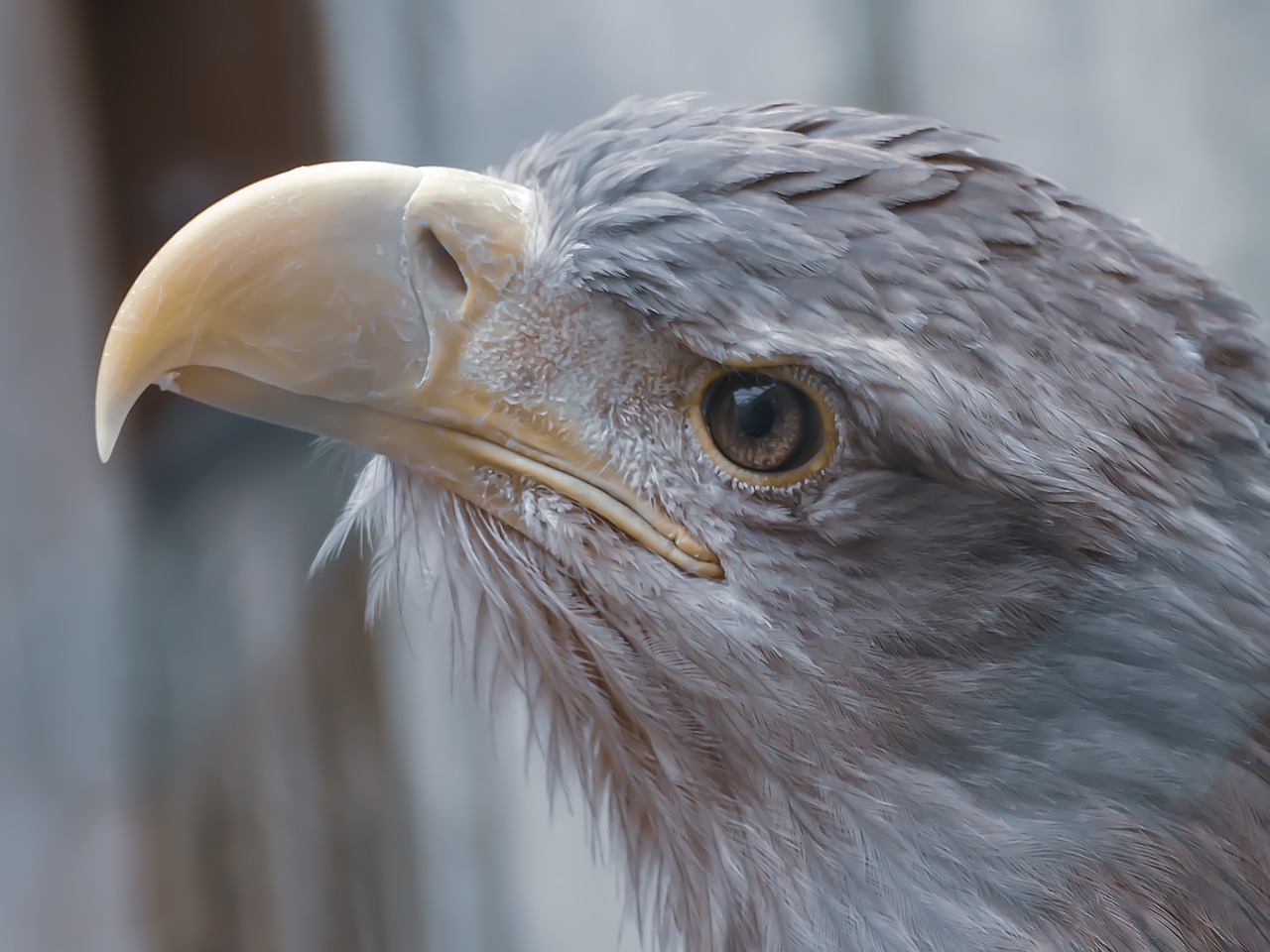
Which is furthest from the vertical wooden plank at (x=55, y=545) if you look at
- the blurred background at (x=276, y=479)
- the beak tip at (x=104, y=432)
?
the beak tip at (x=104, y=432)

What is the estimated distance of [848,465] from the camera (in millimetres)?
662

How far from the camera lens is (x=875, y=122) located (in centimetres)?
74

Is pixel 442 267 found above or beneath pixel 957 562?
above

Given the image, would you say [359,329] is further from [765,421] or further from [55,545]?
[55,545]

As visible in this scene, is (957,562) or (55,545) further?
(55,545)

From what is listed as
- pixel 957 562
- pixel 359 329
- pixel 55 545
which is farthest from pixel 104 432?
pixel 55 545

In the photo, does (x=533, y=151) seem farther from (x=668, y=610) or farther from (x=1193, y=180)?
(x=1193, y=180)

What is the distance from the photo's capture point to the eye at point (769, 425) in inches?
26.1

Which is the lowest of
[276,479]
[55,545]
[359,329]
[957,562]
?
[55,545]

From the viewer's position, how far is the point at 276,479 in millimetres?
1351

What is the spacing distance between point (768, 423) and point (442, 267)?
252mm

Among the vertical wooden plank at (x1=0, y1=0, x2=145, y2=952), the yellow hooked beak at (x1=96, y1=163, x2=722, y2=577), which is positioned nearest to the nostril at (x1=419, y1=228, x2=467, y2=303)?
the yellow hooked beak at (x1=96, y1=163, x2=722, y2=577)

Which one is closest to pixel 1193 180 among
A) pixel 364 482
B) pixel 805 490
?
pixel 805 490

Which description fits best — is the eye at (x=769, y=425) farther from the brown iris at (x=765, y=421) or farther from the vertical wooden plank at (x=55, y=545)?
the vertical wooden plank at (x=55, y=545)
